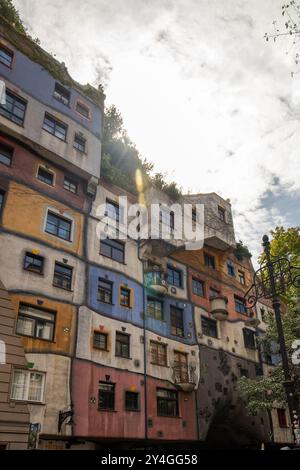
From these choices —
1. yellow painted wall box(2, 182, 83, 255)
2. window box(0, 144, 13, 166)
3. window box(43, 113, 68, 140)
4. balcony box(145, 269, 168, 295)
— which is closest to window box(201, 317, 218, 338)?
balcony box(145, 269, 168, 295)

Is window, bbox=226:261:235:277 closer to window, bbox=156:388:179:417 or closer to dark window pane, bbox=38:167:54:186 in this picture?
window, bbox=156:388:179:417

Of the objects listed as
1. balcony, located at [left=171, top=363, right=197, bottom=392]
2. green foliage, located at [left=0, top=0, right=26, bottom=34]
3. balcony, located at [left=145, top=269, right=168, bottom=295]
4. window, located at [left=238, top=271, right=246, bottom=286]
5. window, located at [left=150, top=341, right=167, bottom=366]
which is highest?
green foliage, located at [left=0, top=0, right=26, bottom=34]

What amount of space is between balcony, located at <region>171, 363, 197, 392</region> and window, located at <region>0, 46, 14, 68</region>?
2017 cm

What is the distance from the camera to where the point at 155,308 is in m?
24.6

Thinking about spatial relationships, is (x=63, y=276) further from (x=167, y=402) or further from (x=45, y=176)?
(x=167, y=402)

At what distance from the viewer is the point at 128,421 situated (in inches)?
760

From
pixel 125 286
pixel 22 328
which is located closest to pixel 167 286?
pixel 125 286

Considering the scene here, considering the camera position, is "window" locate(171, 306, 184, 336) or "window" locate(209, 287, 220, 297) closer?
"window" locate(171, 306, 184, 336)

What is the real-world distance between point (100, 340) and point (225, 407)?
36.9 ft

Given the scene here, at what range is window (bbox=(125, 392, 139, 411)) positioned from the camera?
19.9 metres

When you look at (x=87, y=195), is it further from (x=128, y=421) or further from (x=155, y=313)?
(x=128, y=421)

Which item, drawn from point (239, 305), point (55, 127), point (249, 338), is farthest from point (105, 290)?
point (249, 338)

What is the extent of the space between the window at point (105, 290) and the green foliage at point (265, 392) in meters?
10.5

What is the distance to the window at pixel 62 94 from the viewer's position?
24.2 meters
